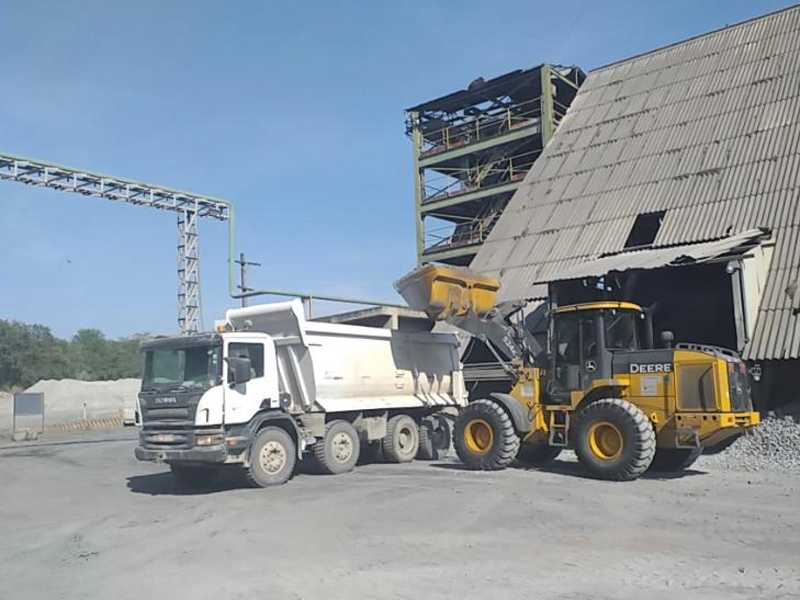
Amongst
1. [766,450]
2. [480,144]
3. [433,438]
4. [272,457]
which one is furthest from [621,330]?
[480,144]

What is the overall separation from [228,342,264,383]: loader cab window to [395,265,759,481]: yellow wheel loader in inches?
126

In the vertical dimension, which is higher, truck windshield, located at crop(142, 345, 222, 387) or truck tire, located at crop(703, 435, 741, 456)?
truck windshield, located at crop(142, 345, 222, 387)

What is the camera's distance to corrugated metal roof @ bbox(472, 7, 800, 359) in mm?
18328

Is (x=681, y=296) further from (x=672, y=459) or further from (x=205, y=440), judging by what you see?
(x=205, y=440)

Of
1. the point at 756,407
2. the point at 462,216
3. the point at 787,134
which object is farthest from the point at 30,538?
the point at 462,216

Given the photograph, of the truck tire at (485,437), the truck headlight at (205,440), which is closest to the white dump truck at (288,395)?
the truck headlight at (205,440)

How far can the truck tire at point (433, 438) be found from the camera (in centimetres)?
1700

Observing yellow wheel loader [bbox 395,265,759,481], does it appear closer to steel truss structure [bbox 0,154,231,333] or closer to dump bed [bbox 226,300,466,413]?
dump bed [bbox 226,300,466,413]

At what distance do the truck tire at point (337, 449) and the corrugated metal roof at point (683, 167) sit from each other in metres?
5.91

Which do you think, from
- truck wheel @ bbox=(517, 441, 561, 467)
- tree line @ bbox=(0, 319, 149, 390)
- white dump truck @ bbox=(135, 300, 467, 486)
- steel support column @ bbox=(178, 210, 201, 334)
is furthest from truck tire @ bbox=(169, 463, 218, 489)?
tree line @ bbox=(0, 319, 149, 390)

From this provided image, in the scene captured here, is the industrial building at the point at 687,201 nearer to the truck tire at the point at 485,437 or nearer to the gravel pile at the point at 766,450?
the gravel pile at the point at 766,450

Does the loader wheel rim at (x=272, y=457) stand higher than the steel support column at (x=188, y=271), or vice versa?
the steel support column at (x=188, y=271)

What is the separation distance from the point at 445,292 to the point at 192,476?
5.77m

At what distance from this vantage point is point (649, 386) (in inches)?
503
